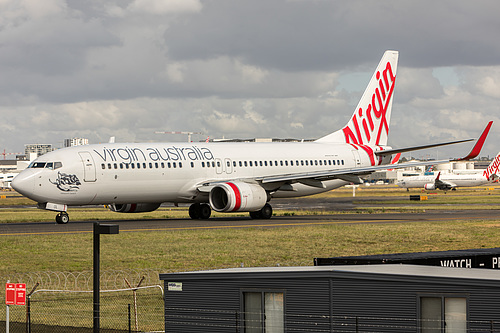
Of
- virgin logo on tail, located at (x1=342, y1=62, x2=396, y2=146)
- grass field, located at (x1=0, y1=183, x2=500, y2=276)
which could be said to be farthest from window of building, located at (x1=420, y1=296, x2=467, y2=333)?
virgin logo on tail, located at (x1=342, y1=62, x2=396, y2=146)

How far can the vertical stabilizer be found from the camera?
67938mm

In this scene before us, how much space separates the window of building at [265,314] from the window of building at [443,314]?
10.1 feet

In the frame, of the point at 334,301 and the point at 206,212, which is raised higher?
the point at 206,212

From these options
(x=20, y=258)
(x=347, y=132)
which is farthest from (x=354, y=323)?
(x=347, y=132)

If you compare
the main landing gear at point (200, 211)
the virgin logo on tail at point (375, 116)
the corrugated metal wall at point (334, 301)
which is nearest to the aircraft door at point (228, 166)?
the main landing gear at point (200, 211)

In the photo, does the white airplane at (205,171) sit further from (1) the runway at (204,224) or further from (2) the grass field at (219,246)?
(2) the grass field at (219,246)

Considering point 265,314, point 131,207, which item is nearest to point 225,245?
point 131,207

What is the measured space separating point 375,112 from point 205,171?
19.6 m

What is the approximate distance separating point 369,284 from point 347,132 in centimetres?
5207

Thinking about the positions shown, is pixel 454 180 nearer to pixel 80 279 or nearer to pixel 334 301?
pixel 80 279

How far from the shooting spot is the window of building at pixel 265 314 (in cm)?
1744

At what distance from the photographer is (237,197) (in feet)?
175

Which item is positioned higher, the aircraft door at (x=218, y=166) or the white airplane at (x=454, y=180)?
the white airplane at (x=454, y=180)

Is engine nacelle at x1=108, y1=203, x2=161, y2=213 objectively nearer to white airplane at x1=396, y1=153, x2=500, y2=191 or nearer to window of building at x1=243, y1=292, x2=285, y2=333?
window of building at x1=243, y1=292, x2=285, y2=333
